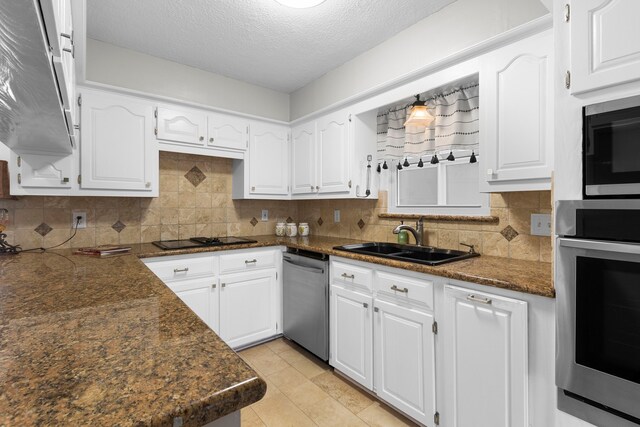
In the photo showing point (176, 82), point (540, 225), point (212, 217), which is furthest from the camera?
point (212, 217)

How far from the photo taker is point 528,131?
5.09 feet

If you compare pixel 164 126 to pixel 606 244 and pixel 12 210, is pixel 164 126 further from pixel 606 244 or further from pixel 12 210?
pixel 606 244

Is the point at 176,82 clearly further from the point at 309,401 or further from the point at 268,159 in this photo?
the point at 309,401

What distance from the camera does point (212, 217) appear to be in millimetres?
3082

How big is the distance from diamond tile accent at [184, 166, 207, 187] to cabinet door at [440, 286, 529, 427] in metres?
2.38

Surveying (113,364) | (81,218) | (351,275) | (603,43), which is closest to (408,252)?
(351,275)

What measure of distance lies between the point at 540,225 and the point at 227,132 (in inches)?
97.5

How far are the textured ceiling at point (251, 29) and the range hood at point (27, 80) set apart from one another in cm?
108

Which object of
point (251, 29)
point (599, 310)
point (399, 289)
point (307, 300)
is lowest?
point (307, 300)

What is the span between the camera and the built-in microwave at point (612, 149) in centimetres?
94

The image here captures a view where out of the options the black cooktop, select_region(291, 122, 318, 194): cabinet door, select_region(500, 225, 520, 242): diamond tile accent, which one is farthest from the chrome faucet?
the black cooktop

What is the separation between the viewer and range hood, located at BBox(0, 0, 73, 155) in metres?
0.57

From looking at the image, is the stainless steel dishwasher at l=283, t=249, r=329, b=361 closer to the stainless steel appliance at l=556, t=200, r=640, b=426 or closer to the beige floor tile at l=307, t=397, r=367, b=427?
the beige floor tile at l=307, t=397, r=367, b=427

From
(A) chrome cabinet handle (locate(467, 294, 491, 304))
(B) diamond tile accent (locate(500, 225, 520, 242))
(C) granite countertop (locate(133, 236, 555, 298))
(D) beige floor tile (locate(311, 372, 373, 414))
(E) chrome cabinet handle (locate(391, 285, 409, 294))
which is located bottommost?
(D) beige floor tile (locate(311, 372, 373, 414))
